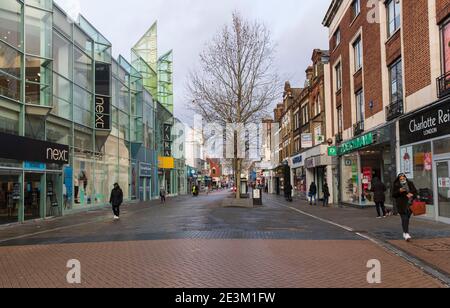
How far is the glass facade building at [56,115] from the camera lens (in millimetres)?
18047

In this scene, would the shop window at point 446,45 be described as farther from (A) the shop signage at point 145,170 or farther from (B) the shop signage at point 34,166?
(A) the shop signage at point 145,170

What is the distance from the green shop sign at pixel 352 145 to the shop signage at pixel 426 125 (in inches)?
146

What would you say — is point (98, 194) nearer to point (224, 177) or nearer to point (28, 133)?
point (28, 133)

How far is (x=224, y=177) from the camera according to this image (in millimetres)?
151000

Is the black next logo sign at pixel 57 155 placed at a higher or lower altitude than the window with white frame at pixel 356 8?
lower

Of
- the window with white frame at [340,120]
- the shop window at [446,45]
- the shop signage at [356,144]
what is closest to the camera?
the shop window at [446,45]

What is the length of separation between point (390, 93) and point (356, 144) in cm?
459

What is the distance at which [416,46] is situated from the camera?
17.0 metres

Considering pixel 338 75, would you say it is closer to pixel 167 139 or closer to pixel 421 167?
pixel 421 167

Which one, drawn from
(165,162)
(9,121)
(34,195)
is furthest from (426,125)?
(165,162)

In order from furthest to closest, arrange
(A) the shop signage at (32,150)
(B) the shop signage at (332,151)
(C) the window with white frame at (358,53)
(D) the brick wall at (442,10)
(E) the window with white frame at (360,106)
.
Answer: (B) the shop signage at (332,151) < (C) the window with white frame at (358,53) < (E) the window with white frame at (360,106) < (A) the shop signage at (32,150) < (D) the brick wall at (442,10)

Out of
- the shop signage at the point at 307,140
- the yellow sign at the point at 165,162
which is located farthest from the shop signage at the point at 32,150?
the yellow sign at the point at 165,162

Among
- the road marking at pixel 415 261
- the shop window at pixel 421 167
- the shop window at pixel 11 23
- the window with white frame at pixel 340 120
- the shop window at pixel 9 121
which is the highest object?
the shop window at pixel 11 23
